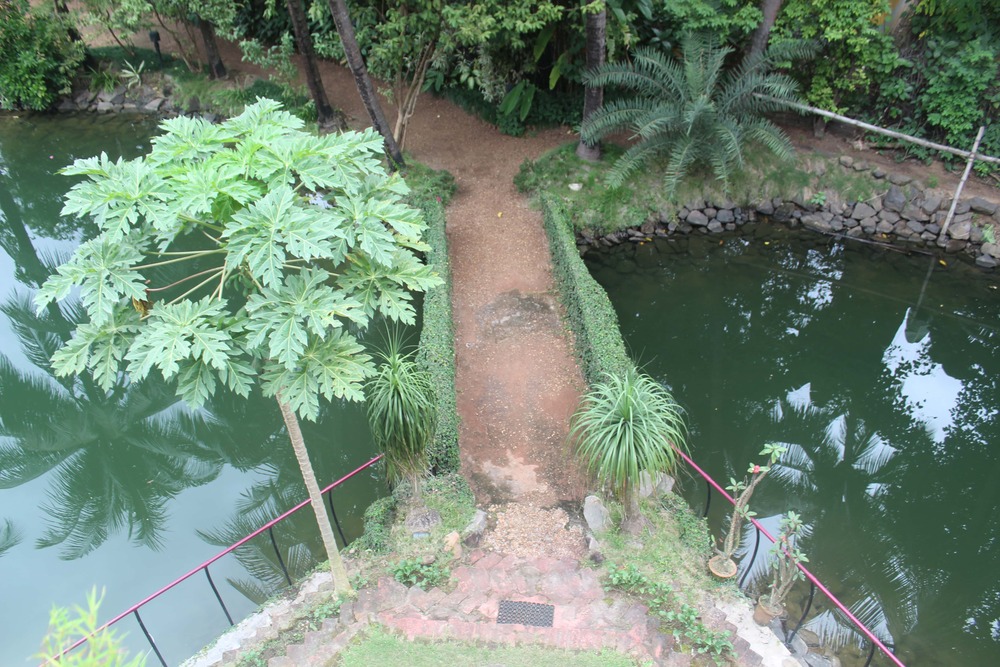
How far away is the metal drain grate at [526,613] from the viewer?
504cm

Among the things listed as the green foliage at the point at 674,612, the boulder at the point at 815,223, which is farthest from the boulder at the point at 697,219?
the green foliage at the point at 674,612

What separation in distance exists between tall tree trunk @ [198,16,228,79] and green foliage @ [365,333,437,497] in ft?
32.0

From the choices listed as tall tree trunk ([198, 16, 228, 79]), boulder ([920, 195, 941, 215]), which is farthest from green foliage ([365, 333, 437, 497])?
tall tree trunk ([198, 16, 228, 79])

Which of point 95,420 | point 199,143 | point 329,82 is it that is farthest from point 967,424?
point 329,82

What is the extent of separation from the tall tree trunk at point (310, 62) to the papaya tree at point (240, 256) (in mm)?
6123

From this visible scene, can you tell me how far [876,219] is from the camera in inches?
406

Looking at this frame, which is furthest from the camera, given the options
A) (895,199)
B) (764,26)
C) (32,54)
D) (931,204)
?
(32,54)

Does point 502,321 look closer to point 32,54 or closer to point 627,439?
point 627,439

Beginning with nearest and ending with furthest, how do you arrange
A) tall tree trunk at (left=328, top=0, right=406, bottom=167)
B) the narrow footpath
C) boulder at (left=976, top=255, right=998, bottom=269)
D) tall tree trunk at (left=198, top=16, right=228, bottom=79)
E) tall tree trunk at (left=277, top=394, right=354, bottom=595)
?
tall tree trunk at (left=277, top=394, right=354, bottom=595), the narrow footpath, tall tree trunk at (left=328, top=0, right=406, bottom=167), boulder at (left=976, top=255, right=998, bottom=269), tall tree trunk at (left=198, top=16, right=228, bottom=79)

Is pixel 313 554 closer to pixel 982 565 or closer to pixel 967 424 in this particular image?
pixel 982 565

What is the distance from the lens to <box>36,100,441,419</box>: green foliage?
3725 mm

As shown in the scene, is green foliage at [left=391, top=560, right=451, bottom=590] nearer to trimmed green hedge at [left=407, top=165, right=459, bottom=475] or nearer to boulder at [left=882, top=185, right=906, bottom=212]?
trimmed green hedge at [left=407, top=165, right=459, bottom=475]

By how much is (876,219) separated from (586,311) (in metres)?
5.76

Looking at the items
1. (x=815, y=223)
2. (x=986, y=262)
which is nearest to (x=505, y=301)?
(x=815, y=223)
